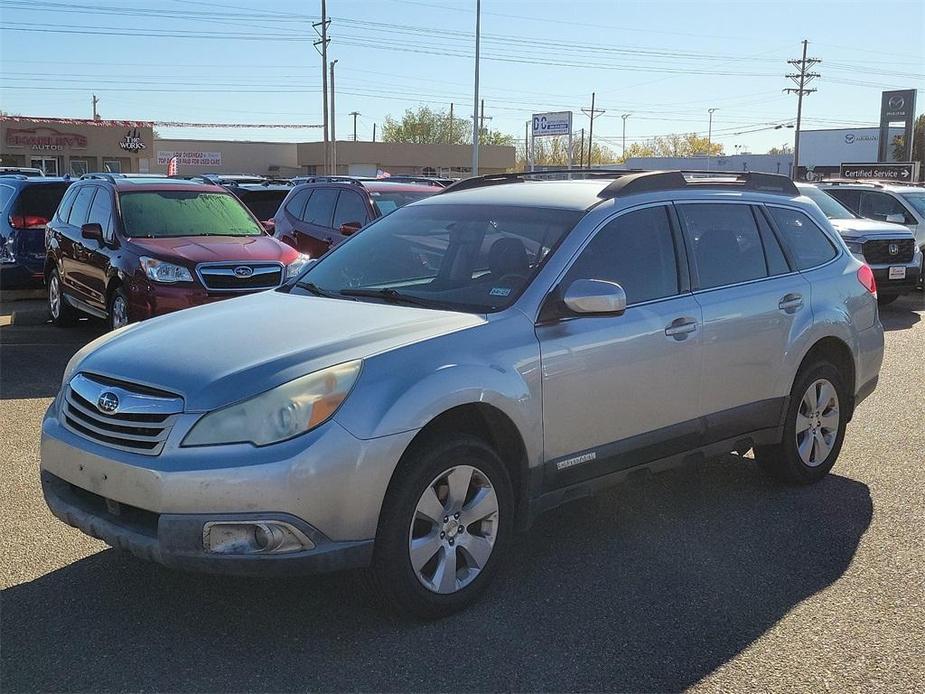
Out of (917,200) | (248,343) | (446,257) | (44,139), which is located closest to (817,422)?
(446,257)

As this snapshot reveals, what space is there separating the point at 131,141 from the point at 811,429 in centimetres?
5367

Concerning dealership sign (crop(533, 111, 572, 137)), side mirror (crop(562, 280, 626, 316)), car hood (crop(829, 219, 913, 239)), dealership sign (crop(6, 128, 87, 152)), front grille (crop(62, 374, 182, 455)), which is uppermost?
dealership sign (crop(533, 111, 572, 137))

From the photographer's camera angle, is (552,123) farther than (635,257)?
Yes

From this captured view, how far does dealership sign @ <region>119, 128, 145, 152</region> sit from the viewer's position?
5388 cm

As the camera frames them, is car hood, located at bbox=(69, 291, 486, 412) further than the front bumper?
Yes

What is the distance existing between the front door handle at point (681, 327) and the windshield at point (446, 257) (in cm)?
73

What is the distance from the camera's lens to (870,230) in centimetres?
1431

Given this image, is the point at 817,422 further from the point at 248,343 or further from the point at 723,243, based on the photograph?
the point at 248,343

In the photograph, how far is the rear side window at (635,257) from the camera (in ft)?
15.4

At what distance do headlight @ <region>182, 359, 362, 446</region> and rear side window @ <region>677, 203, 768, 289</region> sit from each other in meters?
2.43

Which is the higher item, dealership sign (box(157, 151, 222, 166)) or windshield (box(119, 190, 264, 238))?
dealership sign (box(157, 151, 222, 166))

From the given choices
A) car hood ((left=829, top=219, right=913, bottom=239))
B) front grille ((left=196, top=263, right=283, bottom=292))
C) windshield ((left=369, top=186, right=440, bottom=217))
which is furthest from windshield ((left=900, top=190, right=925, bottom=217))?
front grille ((left=196, top=263, right=283, bottom=292))

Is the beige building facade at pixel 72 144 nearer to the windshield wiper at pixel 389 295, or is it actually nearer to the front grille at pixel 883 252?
the front grille at pixel 883 252

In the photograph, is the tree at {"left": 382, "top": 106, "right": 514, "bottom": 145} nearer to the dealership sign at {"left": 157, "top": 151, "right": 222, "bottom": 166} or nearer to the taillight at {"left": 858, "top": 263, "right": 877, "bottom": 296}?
the dealership sign at {"left": 157, "top": 151, "right": 222, "bottom": 166}
